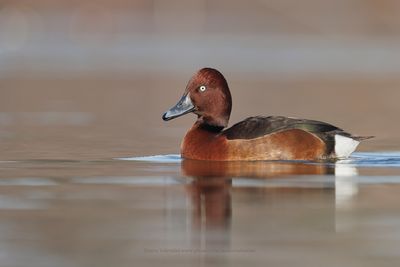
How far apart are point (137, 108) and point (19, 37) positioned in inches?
990

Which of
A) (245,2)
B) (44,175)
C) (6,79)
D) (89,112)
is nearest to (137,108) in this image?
(89,112)

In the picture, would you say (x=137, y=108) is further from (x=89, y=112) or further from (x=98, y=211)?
(x=98, y=211)

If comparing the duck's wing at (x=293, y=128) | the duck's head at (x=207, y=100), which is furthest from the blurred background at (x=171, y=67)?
the duck's wing at (x=293, y=128)

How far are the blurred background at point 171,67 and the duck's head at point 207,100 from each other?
2.15 ft

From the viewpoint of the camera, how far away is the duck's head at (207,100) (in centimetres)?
1223

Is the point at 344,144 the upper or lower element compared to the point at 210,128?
lower

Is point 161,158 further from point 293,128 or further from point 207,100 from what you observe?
point 293,128

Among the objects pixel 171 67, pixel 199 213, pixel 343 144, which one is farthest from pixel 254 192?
pixel 171 67

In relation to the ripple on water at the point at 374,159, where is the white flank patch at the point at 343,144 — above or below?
above

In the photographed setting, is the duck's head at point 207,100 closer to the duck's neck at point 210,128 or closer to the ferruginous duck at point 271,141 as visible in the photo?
the duck's neck at point 210,128

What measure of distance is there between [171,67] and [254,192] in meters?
17.7

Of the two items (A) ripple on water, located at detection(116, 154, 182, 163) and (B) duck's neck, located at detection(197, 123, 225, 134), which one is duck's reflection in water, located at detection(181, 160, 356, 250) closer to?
(A) ripple on water, located at detection(116, 154, 182, 163)

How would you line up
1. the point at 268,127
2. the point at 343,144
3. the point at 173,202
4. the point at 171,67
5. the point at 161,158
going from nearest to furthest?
1. the point at 173,202
2. the point at 268,127
3. the point at 343,144
4. the point at 161,158
5. the point at 171,67

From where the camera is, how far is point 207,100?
1224 centimetres
